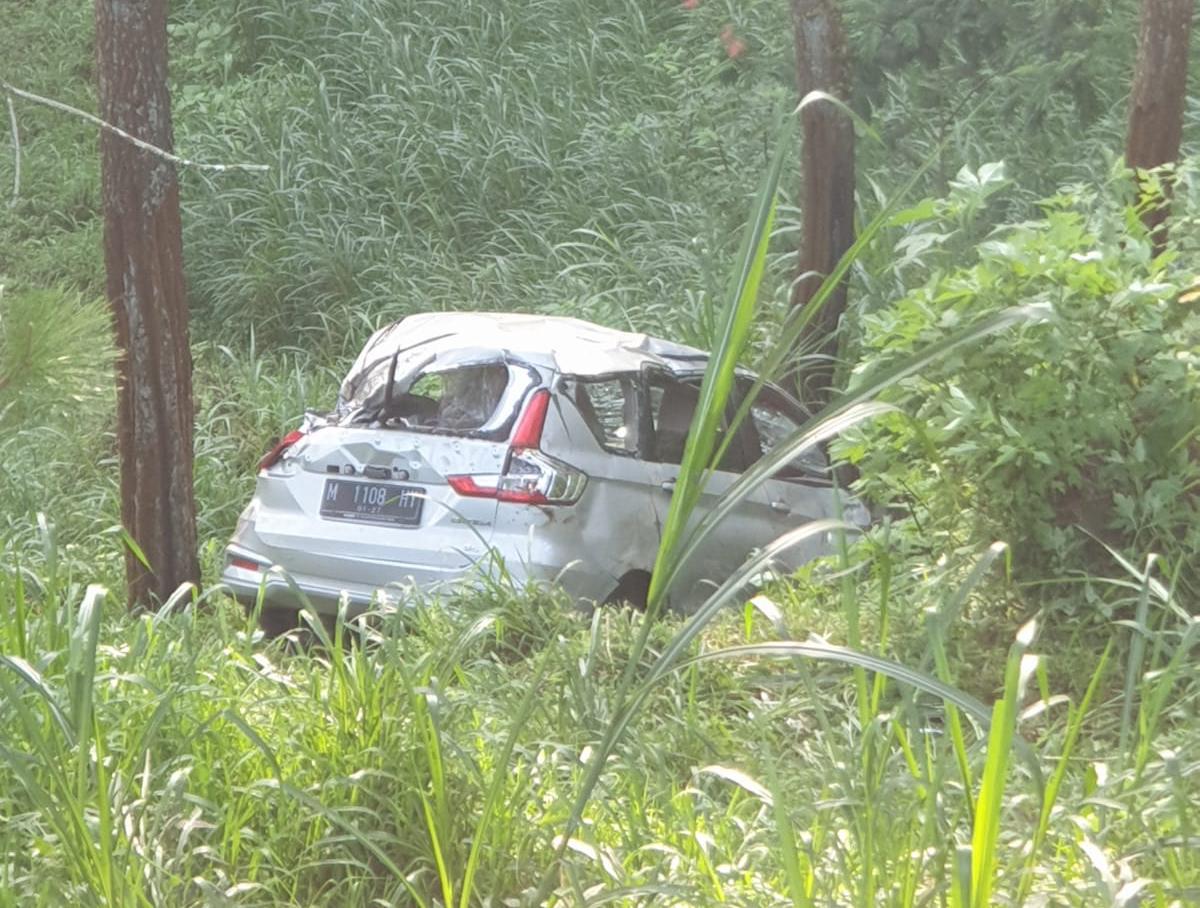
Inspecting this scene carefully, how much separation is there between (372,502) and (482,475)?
Result: 50 cm

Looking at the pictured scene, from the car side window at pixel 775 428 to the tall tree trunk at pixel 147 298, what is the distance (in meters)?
2.67

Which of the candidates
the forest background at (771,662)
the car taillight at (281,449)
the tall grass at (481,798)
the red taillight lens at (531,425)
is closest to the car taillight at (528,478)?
the red taillight lens at (531,425)

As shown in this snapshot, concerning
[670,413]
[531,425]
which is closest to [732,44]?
[670,413]

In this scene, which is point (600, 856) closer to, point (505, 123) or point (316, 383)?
point (316, 383)

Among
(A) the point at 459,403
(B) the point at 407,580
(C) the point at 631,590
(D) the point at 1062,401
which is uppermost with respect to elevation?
(D) the point at 1062,401

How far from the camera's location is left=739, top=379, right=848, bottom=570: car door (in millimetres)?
7996

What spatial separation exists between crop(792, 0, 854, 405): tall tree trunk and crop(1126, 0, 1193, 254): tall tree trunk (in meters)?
2.47

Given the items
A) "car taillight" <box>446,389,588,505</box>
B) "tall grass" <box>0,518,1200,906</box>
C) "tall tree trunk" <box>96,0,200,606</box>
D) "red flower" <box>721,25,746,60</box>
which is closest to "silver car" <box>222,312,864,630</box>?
"car taillight" <box>446,389,588,505</box>

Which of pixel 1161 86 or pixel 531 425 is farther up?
pixel 1161 86

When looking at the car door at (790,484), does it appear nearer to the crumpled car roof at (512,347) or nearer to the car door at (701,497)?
the car door at (701,497)

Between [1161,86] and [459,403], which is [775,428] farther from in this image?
[1161,86]

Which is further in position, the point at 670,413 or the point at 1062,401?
the point at 670,413

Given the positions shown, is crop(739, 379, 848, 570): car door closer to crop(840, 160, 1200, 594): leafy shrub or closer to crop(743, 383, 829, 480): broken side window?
crop(743, 383, 829, 480): broken side window

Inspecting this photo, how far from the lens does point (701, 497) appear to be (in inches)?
290
